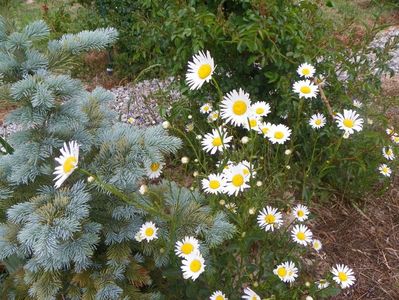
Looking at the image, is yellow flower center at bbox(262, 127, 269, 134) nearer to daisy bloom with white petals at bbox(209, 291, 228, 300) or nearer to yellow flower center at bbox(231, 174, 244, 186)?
yellow flower center at bbox(231, 174, 244, 186)

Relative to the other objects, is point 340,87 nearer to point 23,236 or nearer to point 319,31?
point 319,31

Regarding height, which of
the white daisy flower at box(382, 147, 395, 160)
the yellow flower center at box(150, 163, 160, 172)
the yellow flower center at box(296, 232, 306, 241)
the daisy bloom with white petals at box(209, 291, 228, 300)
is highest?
the white daisy flower at box(382, 147, 395, 160)

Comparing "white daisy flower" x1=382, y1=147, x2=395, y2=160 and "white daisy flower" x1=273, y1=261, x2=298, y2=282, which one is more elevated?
"white daisy flower" x1=382, y1=147, x2=395, y2=160

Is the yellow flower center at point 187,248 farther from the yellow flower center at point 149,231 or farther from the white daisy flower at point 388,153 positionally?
the white daisy flower at point 388,153

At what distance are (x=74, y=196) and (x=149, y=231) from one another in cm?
28

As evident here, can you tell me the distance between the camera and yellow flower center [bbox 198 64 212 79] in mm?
1468

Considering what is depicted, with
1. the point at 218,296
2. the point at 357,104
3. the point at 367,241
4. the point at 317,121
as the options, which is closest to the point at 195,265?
the point at 218,296

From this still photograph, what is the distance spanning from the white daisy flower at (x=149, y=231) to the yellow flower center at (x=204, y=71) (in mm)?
541

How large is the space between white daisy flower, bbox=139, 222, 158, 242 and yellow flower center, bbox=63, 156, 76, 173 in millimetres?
404

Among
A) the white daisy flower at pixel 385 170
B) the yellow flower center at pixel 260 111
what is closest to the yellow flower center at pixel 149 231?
the yellow flower center at pixel 260 111

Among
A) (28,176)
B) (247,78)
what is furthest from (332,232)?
(28,176)

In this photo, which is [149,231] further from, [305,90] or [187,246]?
[305,90]

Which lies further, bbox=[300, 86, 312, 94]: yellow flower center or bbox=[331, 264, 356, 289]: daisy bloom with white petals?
bbox=[300, 86, 312, 94]: yellow flower center

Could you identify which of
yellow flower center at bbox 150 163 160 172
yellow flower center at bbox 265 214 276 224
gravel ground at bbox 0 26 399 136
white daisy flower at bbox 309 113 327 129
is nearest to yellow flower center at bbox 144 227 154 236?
yellow flower center at bbox 150 163 160 172
